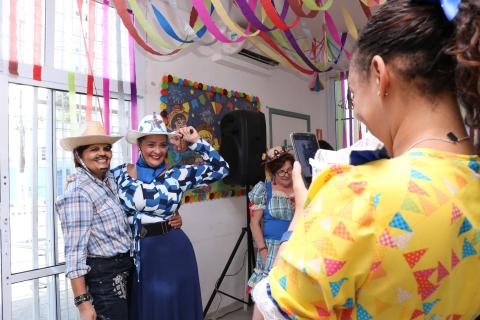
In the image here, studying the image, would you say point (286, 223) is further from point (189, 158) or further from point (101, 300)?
point (101, 300)

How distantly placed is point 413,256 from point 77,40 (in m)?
2.46

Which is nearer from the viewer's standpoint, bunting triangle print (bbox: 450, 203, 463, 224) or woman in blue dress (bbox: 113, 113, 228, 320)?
bunting triangle print (bbox: 450, 203, 463, 224)

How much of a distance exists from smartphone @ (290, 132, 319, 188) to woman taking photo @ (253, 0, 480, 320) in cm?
63

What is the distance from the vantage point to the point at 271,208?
9.39 ft

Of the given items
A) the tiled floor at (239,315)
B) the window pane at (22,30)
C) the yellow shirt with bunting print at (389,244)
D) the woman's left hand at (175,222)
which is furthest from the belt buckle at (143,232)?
the yellow shirt with bunting print at (389,244)

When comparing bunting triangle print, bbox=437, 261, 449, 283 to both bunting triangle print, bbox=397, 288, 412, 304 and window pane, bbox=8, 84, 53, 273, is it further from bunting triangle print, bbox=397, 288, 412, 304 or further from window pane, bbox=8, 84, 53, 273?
window pane, bbox=8, 84, 53, 273

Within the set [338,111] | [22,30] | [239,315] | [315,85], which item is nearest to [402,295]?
[22,30]

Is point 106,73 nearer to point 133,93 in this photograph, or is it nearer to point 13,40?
point 133,93

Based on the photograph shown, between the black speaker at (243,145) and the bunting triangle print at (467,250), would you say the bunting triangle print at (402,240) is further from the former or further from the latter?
the black speaker at (243,145)

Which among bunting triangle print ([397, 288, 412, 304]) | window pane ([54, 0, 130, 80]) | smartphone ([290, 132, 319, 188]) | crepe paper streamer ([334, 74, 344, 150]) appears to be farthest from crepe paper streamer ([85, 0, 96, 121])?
crepe paper streamer ([334, 74, 344, 150])

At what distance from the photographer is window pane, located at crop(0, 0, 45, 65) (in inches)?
81.0

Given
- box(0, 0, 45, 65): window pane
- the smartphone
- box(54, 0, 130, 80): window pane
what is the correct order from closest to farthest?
the smartphone, box(0, 0, 45, 65): window pane, box(54, 0, 130, 80): window pane

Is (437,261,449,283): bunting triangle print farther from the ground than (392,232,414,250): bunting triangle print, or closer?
closer

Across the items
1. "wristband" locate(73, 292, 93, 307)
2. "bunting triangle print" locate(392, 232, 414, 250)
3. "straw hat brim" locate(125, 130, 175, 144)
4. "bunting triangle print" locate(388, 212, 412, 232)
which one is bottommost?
"wristband" locate(73, 292, 93, 307)
